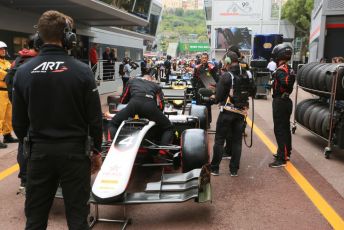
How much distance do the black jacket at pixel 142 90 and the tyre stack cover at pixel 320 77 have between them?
3.49 metres

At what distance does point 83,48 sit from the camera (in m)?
18.3

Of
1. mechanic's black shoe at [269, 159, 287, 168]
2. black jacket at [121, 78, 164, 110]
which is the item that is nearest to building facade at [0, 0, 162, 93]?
black jacket at [121, 78, 164, 110]

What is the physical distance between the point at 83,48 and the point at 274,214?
50.1 feet

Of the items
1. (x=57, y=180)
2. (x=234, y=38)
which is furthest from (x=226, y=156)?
(x=234, y=38)

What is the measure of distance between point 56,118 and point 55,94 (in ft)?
0.57

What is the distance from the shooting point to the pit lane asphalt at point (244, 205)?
431 cm

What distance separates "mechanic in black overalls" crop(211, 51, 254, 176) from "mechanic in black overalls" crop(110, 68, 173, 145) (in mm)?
949

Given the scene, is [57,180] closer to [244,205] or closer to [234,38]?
[244,205]

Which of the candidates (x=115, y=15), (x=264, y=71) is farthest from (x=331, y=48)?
(x=115, y=15)

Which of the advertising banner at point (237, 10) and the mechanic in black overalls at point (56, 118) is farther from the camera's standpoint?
the advertising banner at point (237, 10)

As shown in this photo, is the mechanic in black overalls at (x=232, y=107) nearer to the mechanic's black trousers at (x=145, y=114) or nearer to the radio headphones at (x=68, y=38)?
the mechanic's black trousers at (x=145, y=114)

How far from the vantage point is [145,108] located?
5.36 meters

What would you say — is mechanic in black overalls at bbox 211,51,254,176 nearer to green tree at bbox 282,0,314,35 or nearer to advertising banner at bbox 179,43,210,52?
green tree at bbox 282,0,314,35

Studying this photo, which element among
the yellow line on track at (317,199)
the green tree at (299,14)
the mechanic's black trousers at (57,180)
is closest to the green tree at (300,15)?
the green tree at (299,14)
